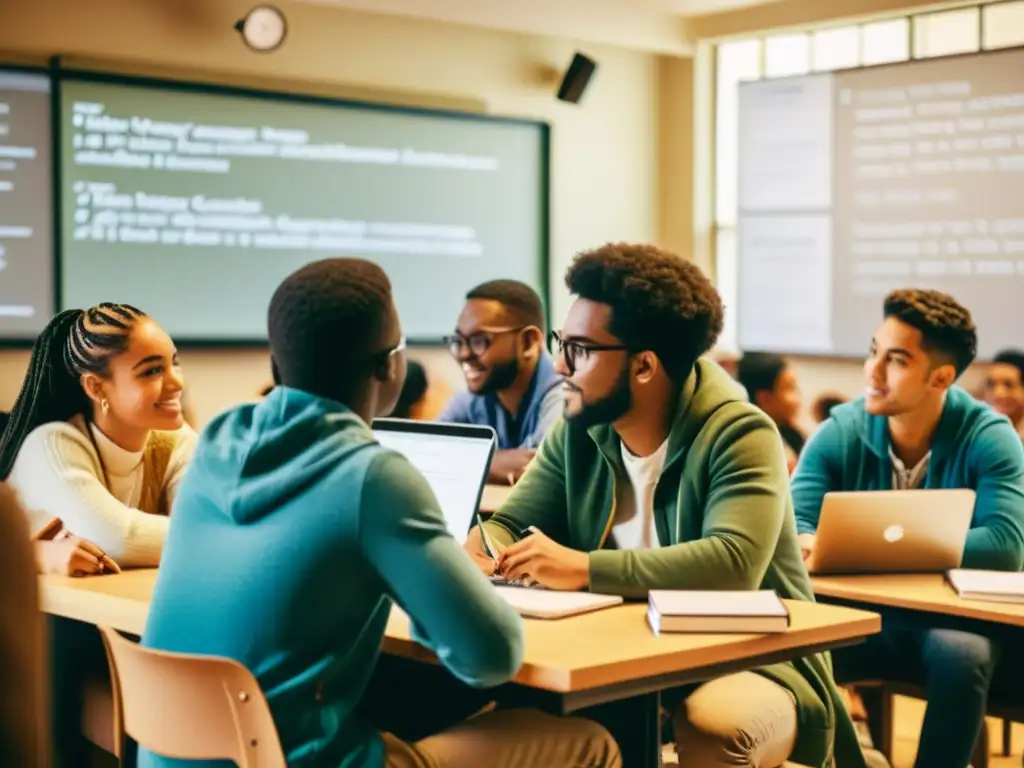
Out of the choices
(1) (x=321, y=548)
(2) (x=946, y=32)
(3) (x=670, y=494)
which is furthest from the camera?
(2) (x=946, y=32)

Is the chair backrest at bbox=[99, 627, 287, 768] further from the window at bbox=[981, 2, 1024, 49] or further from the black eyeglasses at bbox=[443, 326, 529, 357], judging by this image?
the window at bbox=[981, 2, 1024, 49]

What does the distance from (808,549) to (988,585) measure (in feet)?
1.44

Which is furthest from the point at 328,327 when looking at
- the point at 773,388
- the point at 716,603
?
the point at 773,388

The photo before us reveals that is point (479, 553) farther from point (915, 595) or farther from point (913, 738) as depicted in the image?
point (913, 738)

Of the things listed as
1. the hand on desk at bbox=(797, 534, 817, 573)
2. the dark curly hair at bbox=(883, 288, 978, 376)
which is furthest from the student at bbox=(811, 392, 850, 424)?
the hand on desk at bbox=(797, 534, 817, 573)

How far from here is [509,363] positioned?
4305mm

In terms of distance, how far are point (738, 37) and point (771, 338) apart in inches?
61.3

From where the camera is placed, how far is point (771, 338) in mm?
7387

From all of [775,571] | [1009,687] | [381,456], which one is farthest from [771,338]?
[381,456]

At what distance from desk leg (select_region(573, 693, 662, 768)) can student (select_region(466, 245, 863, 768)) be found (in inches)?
4.8

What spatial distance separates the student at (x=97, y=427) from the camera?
2.89 meters

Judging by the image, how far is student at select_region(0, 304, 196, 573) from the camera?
9.50 feet

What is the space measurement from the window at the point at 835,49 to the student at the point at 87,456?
193 inches

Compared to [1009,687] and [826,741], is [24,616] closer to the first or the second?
[826,741]
